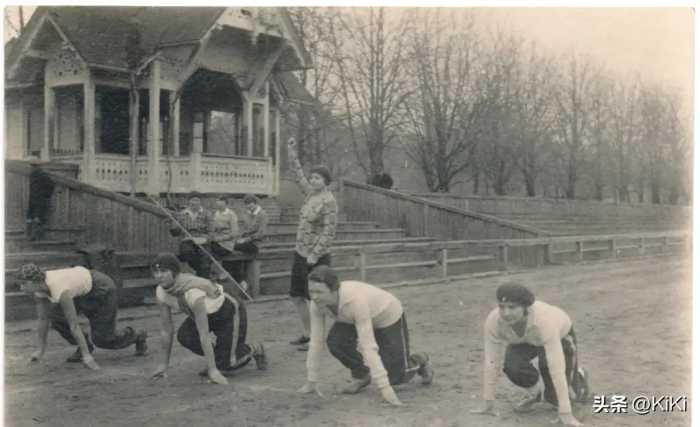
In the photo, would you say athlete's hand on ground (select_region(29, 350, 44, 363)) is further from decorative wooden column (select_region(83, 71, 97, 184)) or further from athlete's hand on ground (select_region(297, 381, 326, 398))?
decorative wooden column (select_region(83, 71, 97, 184))

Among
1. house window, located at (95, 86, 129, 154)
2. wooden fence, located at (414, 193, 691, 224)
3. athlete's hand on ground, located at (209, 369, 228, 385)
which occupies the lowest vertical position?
athlete's hand on ground, located at (209, 369, 228, 385)

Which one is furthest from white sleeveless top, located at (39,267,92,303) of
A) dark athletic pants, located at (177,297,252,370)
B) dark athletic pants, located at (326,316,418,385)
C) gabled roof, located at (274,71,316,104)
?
gabled roof, located at (274,71,316,104)

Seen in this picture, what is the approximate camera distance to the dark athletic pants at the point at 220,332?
21.1ft

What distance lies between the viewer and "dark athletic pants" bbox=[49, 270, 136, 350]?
706 centimetres

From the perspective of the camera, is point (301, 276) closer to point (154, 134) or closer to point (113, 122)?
point (154, 134)

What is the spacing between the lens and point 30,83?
15891 mm

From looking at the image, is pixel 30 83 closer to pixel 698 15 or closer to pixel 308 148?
pixel 308 148

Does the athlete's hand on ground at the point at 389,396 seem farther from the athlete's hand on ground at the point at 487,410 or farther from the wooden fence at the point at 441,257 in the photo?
the wooden fence at the point at 441,257

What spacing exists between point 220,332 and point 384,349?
4.62ft

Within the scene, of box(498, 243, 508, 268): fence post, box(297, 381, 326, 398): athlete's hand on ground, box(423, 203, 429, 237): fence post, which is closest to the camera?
box(297, 381, 326, 398): athlete's hand on ground

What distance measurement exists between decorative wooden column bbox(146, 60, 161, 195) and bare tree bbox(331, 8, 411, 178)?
19.8 ft


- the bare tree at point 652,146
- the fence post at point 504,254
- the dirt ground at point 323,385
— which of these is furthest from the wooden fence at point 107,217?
the bare tree at point 652,146

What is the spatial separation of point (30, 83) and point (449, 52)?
1099 cm

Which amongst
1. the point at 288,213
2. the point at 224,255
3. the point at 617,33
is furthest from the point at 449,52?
the point at 617,33
